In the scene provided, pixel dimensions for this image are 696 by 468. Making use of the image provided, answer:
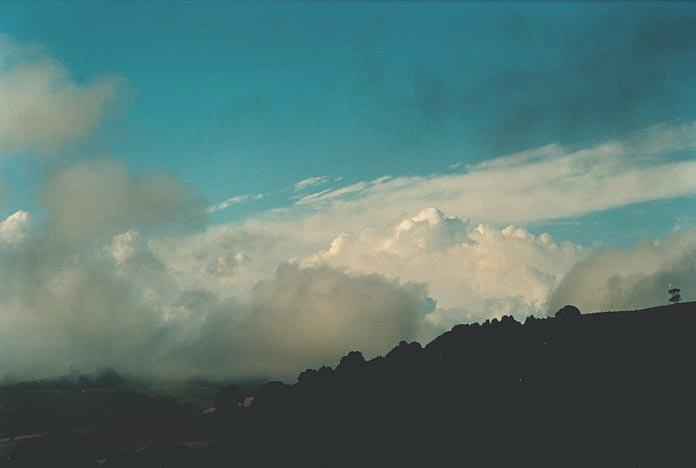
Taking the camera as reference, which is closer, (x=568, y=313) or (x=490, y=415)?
(x=490, y=415)

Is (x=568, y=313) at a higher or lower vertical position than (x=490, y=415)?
higher

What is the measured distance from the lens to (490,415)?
5463 inches

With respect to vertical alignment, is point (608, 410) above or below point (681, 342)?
below

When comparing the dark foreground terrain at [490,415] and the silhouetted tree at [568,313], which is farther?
the silhouetted tree at [568,313]

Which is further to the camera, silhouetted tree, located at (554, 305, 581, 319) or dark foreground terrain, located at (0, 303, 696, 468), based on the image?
silhouetted tree, located at (554, 305, 581, 319)

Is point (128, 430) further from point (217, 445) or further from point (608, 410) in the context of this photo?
point (608, 410)

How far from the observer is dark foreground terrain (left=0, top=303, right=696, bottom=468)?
388 ft

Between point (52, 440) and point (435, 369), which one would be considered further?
point (435, 369)

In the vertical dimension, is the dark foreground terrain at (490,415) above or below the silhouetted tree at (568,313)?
below

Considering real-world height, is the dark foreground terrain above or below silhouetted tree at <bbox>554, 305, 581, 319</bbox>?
below

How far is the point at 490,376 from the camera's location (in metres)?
172

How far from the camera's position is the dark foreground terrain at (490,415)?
118 m

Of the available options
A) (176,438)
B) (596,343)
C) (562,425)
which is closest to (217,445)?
(176,438)

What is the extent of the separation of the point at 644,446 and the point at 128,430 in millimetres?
153372
